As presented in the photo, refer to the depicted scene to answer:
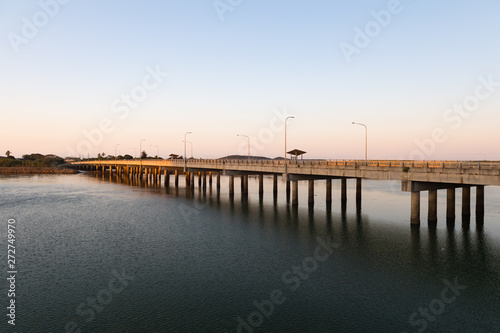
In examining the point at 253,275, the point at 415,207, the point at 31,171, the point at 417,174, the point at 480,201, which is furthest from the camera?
the point at 31,171

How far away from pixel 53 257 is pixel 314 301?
64.8 feet

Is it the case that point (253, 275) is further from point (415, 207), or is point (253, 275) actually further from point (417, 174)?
point (415, 207)

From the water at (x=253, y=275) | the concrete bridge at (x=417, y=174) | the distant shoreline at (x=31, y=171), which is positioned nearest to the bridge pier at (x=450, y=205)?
the concrete bridge at (x=417, y=174)

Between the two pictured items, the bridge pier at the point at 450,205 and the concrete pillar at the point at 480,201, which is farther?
the concrete pillar at the point at 480,201

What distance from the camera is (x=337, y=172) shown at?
4316 cm

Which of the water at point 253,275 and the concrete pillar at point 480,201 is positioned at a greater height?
the concrete pillar at point 480,201

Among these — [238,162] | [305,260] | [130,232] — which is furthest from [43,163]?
[305,260]

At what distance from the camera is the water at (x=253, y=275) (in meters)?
16.3

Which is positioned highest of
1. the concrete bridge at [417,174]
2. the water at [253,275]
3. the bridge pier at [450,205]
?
the concrete bridge at [417,174]

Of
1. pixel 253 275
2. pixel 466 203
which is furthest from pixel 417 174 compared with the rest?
pixel 253 275

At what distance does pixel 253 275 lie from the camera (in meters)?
22.4

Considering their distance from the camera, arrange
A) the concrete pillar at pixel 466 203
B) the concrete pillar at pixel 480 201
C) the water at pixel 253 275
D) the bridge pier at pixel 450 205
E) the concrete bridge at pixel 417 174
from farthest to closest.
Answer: the concrete pillar at pixel 480 201, the concrete pillar at pixel 466 203, the bridge pier at pixel 450 205, the concrete bridge at pixel 417 174, the water at pixel 253 275

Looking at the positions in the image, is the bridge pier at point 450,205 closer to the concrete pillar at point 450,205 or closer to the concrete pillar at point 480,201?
the concrete pillar at point 450,205

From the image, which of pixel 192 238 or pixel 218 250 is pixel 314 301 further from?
pixel 192 238
